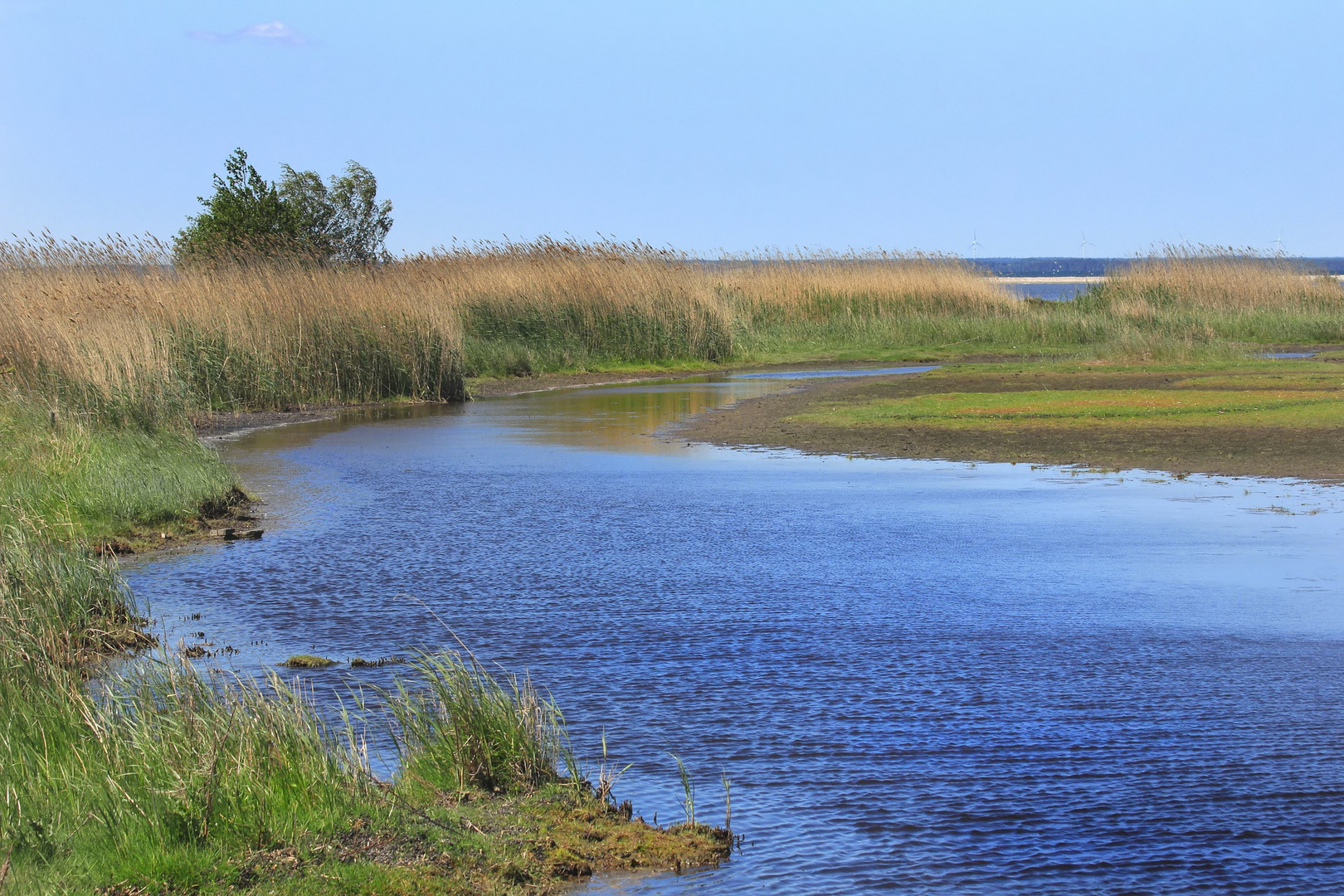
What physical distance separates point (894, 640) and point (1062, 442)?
9234 mm

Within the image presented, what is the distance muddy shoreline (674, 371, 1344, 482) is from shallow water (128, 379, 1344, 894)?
3.35 feet

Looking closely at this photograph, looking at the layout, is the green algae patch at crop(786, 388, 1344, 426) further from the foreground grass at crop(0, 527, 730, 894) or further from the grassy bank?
the foreground grass at crop(0, 527, 730, 894)

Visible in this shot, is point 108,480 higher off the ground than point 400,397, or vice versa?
point 400,397

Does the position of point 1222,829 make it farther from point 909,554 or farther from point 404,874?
point 909,554

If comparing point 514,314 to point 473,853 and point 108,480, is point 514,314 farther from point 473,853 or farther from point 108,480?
point 473,853

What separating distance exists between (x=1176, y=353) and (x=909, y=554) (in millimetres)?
19734

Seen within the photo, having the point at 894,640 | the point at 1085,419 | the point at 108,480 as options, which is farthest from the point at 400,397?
the point at 894,640

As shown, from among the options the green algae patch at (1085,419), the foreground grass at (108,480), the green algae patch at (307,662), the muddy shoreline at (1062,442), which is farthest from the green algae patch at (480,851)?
the green algae patch at (1085,419)

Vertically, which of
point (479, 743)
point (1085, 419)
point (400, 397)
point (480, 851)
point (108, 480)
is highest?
point (400, 397)

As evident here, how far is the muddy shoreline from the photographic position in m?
13.4

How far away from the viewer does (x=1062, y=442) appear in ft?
50.4

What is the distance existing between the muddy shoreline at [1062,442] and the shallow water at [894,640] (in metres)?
1.02

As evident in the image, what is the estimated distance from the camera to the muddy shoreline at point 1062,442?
43.9 feet

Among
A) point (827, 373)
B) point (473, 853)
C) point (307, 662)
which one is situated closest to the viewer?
point (473, 853)
